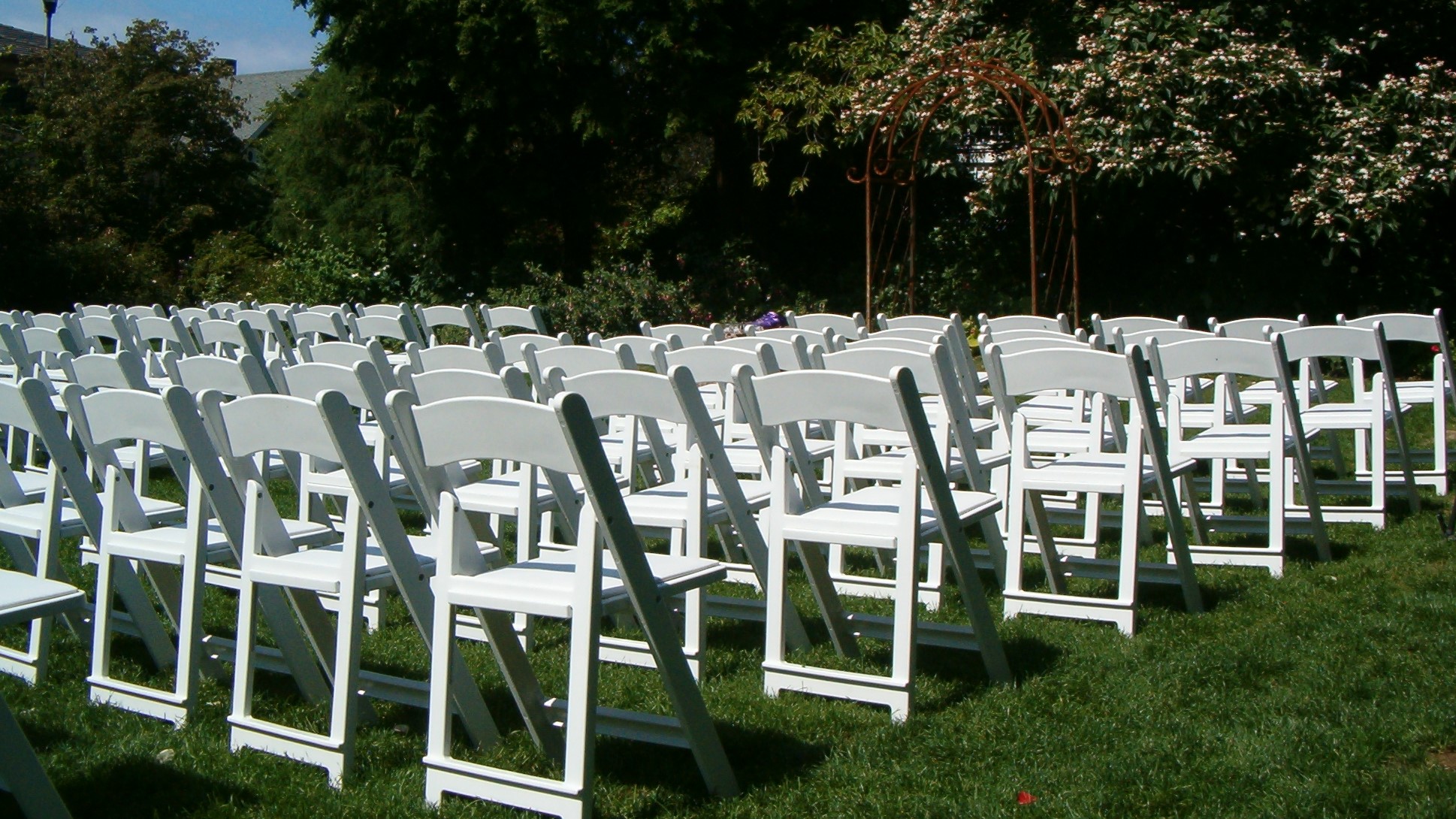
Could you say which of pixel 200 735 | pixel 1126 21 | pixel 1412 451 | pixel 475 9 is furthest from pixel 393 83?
pixel 200 735

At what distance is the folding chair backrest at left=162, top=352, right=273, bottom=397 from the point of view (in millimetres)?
5133

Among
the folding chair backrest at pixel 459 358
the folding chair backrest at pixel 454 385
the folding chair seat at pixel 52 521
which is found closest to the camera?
the folding chair seat at pixel 52 521

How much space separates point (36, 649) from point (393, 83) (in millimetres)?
13210

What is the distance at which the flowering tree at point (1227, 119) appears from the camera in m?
11.3

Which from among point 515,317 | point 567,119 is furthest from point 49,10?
point 515,317

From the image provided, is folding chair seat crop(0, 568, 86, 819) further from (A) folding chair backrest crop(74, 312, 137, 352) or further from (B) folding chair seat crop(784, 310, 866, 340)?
(A) folding chair backrest crop(74, 312, 137, 352)

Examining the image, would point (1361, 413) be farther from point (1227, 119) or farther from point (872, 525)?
point (1227, 119)

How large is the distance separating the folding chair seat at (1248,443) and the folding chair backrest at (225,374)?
3.33 meters

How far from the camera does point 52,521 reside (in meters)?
4.15

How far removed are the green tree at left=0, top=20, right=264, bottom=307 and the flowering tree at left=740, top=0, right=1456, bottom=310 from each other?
12192mm

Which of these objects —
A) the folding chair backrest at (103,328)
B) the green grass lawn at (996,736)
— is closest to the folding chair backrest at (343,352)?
the green grass lawn at (996,736)

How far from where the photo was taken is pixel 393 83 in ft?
53.6

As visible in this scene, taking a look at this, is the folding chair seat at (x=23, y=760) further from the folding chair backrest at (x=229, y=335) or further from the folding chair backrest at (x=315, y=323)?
the folding chair backrest at (x=315, y=323)

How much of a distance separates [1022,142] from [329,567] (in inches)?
431
